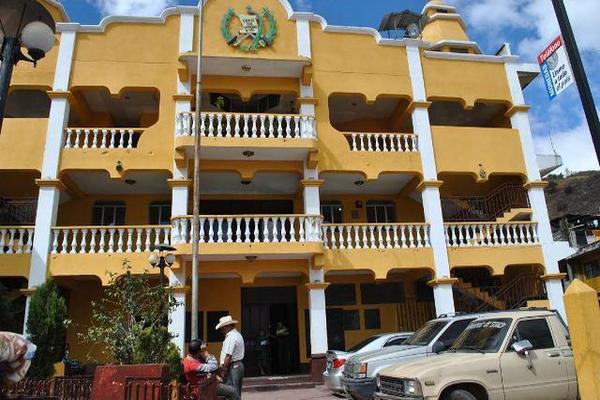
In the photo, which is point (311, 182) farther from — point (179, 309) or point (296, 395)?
point (296, 395)

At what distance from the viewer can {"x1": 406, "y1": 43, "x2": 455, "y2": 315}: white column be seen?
1545 cm

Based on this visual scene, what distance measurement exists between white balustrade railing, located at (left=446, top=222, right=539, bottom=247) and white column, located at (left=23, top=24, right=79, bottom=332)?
39.0 ft

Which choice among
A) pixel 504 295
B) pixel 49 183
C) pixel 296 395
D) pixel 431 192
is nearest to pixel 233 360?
pixel 296 395

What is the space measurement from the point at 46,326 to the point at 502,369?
1105 centimetres

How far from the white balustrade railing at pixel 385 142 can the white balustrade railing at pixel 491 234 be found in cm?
290

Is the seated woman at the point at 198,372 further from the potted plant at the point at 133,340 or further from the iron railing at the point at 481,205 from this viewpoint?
the iron railing at the point at 481,205

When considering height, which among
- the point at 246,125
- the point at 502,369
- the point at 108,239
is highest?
the point at 246,125

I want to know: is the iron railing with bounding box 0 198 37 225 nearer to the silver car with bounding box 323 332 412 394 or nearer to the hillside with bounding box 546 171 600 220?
the silver car with bounding box 323 332 412 394

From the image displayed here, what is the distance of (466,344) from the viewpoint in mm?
8070

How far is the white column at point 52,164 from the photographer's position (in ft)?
46.3

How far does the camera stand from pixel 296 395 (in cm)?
1268

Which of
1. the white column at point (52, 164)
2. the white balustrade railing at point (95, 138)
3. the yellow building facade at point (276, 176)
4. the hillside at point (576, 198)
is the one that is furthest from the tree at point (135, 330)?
the hillside at point (576, 198)

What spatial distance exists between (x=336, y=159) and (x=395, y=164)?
6.35ft

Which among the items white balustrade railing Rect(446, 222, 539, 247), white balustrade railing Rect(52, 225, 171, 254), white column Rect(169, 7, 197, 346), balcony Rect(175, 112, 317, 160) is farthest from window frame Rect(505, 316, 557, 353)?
white balustrade railing Rect(52, 225, 171, 254)
